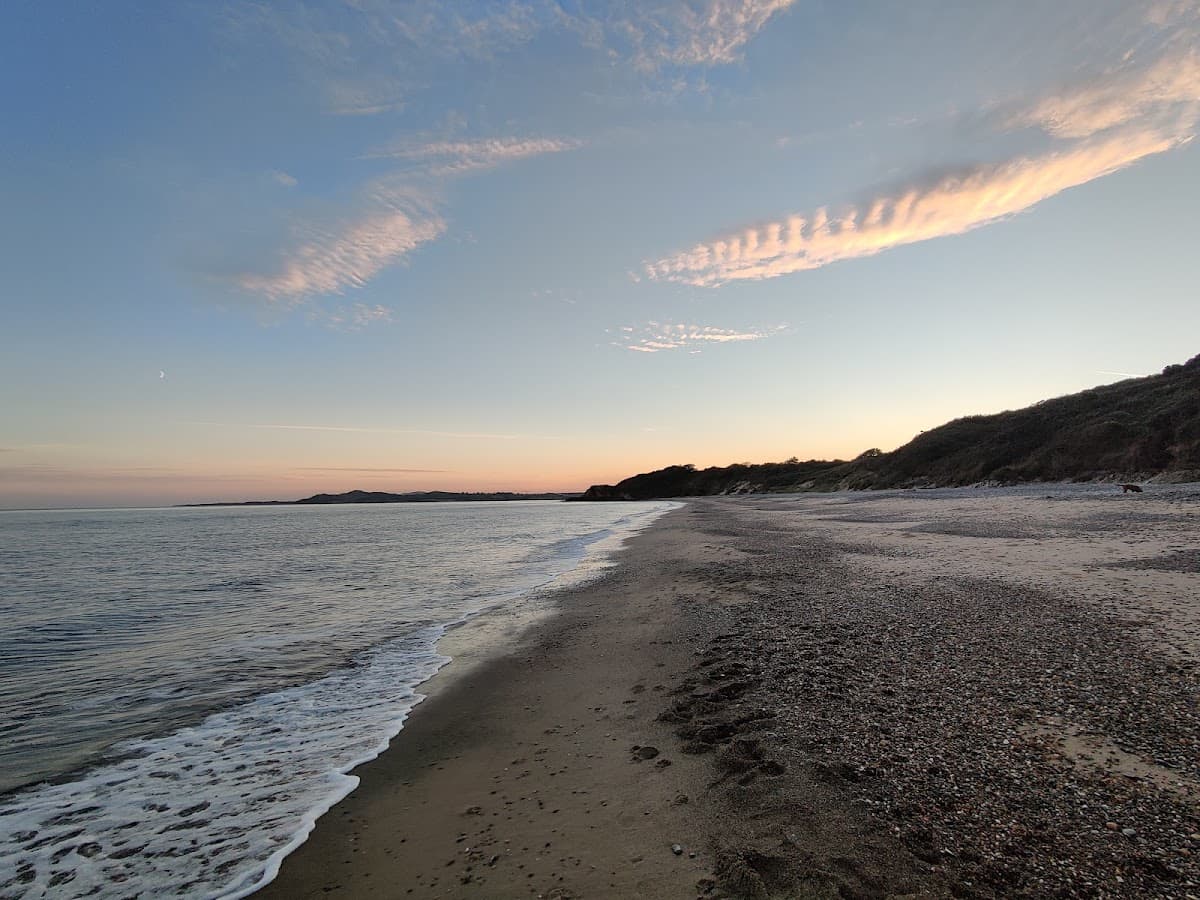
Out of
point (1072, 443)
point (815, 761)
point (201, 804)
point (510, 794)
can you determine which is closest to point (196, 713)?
point (201, 804)

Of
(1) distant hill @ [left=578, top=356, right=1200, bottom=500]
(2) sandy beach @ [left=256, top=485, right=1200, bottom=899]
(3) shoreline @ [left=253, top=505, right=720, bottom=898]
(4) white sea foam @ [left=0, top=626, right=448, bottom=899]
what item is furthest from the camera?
(1) distant hill @ [left=578, top=356, right=1200, bottom=500]

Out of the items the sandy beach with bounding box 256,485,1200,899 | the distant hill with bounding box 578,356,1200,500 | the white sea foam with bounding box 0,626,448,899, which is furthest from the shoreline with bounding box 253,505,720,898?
the distant hill with bounding box 578,356,1200,500

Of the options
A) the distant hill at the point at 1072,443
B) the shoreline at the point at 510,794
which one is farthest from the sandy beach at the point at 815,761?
the distant hill at the point at 1072,443

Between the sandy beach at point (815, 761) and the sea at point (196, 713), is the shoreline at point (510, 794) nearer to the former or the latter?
the sandy beach at point (815, 761)

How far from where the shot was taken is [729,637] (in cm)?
1014

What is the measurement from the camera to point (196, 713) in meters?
8.49

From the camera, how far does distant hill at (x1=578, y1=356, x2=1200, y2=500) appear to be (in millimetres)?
45531

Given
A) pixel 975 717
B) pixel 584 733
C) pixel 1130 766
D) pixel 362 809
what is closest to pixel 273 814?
pixel 362 809

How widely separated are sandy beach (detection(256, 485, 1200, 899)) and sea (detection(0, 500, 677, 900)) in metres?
0.72

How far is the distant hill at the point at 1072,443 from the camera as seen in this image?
45.5 meters

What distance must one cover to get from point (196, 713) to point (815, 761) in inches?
344

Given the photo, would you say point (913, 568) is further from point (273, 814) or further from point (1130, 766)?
point (273, 814)

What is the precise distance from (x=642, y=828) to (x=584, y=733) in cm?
231

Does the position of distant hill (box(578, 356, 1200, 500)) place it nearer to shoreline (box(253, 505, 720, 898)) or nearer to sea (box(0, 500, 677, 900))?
shoreline (box(253, 505, 720, 898))
